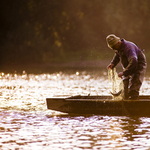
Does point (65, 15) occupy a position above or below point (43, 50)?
above

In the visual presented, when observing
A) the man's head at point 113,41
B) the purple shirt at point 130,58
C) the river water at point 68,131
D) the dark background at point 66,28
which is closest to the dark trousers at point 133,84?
the purple shirt at point 130,58

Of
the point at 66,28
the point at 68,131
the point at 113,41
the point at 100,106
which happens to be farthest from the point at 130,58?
the point at 66,28

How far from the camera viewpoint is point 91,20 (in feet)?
297

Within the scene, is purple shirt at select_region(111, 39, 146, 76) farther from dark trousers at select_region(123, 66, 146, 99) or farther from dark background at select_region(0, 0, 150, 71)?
dark background at select_region(0, 0, 150, 71)

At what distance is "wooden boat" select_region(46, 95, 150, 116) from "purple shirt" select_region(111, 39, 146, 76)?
3.13 ft

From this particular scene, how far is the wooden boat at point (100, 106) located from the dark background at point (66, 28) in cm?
6900

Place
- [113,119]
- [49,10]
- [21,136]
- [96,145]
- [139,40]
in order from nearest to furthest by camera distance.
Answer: [96,145], [21,136], [113,119], [139,40], [49,10]

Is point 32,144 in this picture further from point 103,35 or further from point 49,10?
point 49,10

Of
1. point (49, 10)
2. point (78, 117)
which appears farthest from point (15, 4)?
point (78, 117)

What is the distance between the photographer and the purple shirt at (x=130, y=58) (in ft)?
45.3

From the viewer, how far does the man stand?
13.9 metres

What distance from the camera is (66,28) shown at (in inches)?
3620

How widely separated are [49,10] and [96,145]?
86.5 meters

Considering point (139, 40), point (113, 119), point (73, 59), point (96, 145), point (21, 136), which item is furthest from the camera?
point (73, 59)
